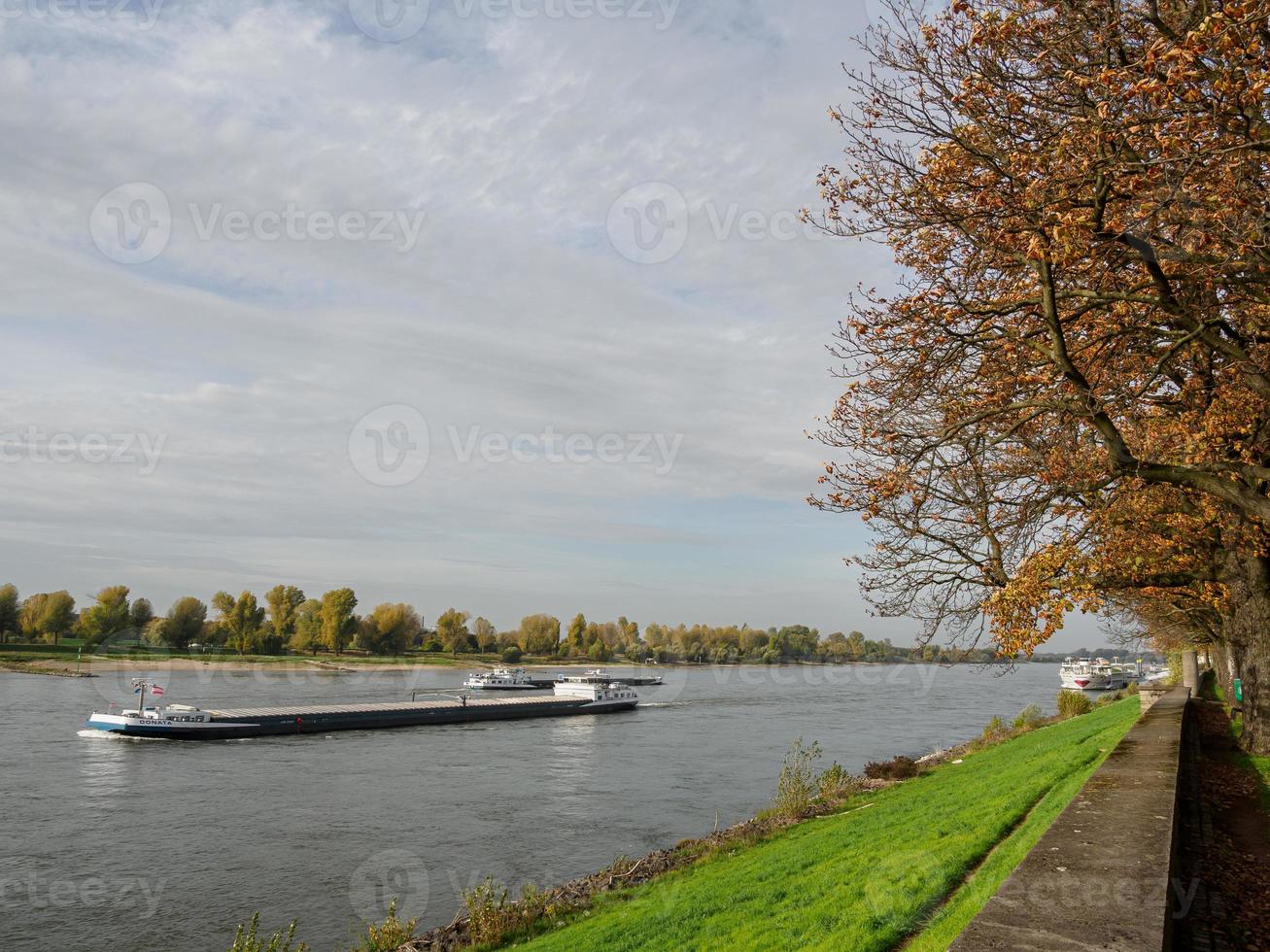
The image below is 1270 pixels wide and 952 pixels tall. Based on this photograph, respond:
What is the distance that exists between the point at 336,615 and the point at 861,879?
14369 centimetres

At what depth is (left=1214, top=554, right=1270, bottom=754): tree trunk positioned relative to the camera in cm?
1661

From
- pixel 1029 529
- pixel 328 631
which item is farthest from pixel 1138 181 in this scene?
pixel 328 631

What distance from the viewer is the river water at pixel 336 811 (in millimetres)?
20328

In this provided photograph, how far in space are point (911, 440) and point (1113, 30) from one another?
5.95 m

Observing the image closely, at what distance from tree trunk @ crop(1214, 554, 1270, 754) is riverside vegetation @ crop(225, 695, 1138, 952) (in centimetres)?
313

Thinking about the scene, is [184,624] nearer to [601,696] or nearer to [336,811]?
[601,696]

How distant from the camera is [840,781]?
29000 millimetres

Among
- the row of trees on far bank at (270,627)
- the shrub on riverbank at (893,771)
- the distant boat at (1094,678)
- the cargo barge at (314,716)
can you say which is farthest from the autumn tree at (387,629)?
the shrub on riverbank at (893,771)

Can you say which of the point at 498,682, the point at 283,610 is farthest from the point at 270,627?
the point at 498,682

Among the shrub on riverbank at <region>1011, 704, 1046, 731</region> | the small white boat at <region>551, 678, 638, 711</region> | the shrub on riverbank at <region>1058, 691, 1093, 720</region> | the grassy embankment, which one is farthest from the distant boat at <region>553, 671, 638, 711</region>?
the grassy embankment

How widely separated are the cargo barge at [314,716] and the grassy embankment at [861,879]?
47.3 metres

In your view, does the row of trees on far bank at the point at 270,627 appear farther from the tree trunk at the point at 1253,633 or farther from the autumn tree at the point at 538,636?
the tree trunk at the point at 1253,633

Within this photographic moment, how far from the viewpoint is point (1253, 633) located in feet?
56.8

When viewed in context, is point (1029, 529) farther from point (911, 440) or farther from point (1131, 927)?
point (1131, 927)
